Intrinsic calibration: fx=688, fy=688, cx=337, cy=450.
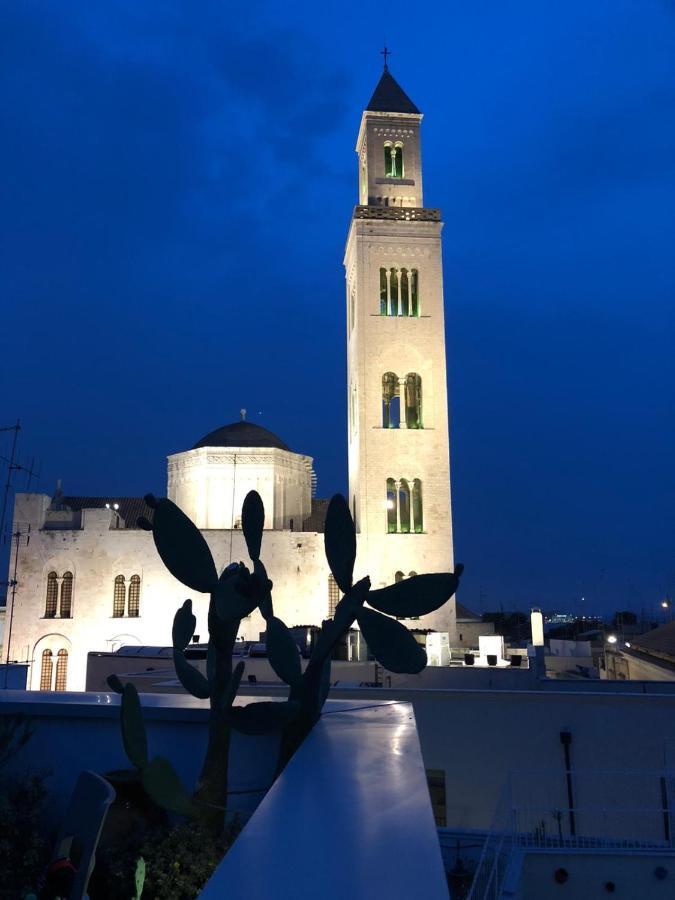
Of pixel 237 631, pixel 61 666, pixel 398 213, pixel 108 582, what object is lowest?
pixel 61 666

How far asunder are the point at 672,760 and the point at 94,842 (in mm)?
11267

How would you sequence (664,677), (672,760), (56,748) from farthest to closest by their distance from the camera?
(664,677) < (672,760) < (56,748)

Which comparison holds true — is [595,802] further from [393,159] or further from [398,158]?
[398,158]

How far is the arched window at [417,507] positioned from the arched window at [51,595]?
1577 cm

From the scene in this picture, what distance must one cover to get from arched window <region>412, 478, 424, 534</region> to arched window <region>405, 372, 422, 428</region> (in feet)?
9.00

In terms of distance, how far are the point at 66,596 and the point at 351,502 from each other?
13345 mm

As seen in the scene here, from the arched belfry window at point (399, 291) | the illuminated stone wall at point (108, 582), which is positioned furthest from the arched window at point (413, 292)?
the illuminated stone wall at point (108, 582)

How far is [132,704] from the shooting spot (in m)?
3.80

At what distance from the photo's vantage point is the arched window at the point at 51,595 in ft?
95.9

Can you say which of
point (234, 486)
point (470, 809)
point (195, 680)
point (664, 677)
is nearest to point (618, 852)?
point (470, 809)

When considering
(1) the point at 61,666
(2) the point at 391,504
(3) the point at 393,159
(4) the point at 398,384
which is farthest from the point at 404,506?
(3) the point at 393,159

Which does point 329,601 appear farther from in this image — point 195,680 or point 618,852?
point 195,680

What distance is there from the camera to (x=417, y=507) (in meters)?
31.0

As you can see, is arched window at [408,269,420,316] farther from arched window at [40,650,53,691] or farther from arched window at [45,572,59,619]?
arched window at [40,650,53,691]
